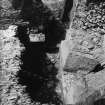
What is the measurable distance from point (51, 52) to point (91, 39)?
3.20 ft

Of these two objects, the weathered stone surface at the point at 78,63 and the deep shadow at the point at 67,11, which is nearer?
the weathered stone surface at the point at 78,63

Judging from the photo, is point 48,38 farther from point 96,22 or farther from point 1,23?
point 96,22

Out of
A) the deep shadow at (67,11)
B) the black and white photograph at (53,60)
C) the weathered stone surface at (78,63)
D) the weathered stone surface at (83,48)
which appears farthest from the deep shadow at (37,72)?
the deep shadow at (67,11)

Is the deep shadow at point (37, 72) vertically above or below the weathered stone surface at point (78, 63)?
below

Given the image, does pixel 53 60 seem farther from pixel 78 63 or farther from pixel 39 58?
pixel 78 63

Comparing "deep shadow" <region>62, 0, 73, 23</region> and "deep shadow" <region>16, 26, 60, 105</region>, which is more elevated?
"deep shadow" <region>62, 0, 73, 23</region>

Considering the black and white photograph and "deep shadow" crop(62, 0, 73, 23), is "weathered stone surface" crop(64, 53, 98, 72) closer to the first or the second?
the black and white photograph

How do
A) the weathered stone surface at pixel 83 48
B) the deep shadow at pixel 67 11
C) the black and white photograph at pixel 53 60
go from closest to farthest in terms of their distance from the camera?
the black and white photograph at pixel 53 60 → the weathered stone surface at pixel 83 48 → the deep shadow at pixel 67 11

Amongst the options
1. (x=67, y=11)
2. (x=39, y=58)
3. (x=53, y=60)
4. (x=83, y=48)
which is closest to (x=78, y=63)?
(x=83, y=48)

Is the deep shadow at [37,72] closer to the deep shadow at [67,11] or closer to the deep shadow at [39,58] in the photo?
the deep shadow at [39,58]

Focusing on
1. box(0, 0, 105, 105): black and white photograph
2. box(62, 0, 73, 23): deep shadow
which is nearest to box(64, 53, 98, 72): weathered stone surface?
box(0, 0, 105, 105): black and white photograph

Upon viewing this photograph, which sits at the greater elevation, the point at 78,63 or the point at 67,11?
the point at 67,11

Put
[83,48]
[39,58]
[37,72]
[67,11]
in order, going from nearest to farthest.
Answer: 1. [83,48]
2. [37,72]
3. [39,58]
4. [67,11]

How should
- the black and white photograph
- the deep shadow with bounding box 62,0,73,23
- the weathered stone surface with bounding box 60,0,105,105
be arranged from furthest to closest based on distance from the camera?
the deep shadow with bounding box 62,0,73,23 → the weathered stone surface with bounding box 60,0,105,105 → the black and white photograph
